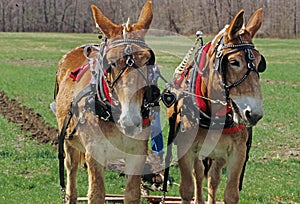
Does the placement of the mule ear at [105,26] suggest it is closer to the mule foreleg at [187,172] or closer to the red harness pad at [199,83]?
the red harness pad at [199,83]

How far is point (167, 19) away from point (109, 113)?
38.4 m

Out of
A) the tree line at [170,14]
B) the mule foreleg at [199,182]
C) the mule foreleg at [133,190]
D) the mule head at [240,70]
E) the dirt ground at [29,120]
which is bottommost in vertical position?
the dirt ground at [29,120]

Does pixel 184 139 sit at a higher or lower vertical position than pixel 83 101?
lower

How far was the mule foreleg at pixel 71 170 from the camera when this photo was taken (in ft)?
19.3

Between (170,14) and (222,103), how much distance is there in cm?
3817

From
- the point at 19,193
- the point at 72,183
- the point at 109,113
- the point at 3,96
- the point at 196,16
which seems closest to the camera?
the point at 109,113

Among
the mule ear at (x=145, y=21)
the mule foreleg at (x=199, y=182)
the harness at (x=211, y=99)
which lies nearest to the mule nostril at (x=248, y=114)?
the harness at (x=211, y=99)

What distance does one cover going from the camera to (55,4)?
55.2 metres

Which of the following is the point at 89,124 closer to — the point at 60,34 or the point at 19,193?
the point at 19,193

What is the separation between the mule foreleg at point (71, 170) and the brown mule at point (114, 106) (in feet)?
2.49

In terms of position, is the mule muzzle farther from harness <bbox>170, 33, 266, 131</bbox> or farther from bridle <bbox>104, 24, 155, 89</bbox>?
bridle <bbox>104, 24, 155, 89</bbox>

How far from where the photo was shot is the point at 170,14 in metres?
42.0

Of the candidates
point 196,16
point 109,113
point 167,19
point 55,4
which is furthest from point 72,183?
point 55,4

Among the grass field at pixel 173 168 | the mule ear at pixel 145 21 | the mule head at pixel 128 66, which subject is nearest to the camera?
the mule head at pixel 128 66
